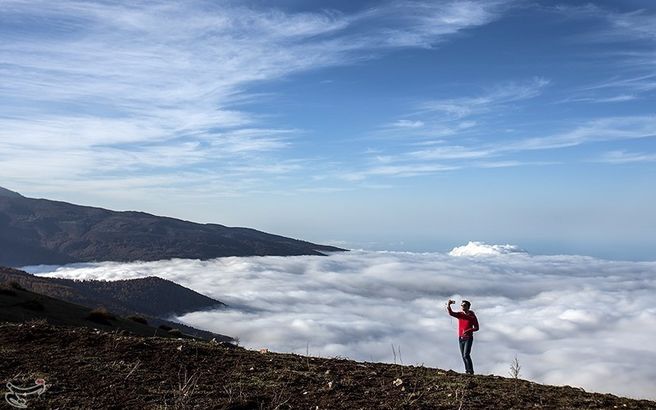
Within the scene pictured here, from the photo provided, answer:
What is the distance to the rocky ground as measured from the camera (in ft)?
25.2

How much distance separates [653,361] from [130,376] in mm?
216029

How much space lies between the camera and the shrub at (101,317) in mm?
18969

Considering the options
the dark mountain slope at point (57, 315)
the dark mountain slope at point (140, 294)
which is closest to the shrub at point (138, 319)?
the dark mountain slope at point (57, 315)

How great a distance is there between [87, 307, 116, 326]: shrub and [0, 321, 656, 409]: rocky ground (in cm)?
756

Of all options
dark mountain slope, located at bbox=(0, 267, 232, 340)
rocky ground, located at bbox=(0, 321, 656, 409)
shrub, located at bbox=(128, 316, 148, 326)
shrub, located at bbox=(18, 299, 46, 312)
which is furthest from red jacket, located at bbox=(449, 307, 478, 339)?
dark mountain slope, located at bbox=(0, 267, 232, 340)

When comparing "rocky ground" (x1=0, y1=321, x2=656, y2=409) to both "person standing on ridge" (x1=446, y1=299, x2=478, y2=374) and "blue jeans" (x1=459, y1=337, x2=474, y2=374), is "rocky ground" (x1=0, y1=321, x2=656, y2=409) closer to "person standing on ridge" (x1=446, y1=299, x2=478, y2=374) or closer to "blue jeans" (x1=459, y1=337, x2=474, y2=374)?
"blue jeans" (x1=459, y1=337, x2=474, y2=374)

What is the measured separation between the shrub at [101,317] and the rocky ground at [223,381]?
7.56 m

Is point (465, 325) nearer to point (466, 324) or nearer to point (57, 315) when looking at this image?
point (466, 324)

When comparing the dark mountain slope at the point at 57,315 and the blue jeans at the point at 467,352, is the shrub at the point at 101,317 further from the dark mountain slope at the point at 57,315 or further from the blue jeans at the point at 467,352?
the blue jeans at the point at 467,352

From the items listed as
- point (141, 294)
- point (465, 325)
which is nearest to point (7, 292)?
point (465, 325)

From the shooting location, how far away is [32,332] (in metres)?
11.4

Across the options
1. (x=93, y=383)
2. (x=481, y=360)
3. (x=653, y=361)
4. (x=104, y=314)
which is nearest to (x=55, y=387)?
(x=93, y=383)

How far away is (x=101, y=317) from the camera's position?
1948cm

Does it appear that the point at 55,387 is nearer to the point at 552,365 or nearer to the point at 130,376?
→ the point at 130,376
